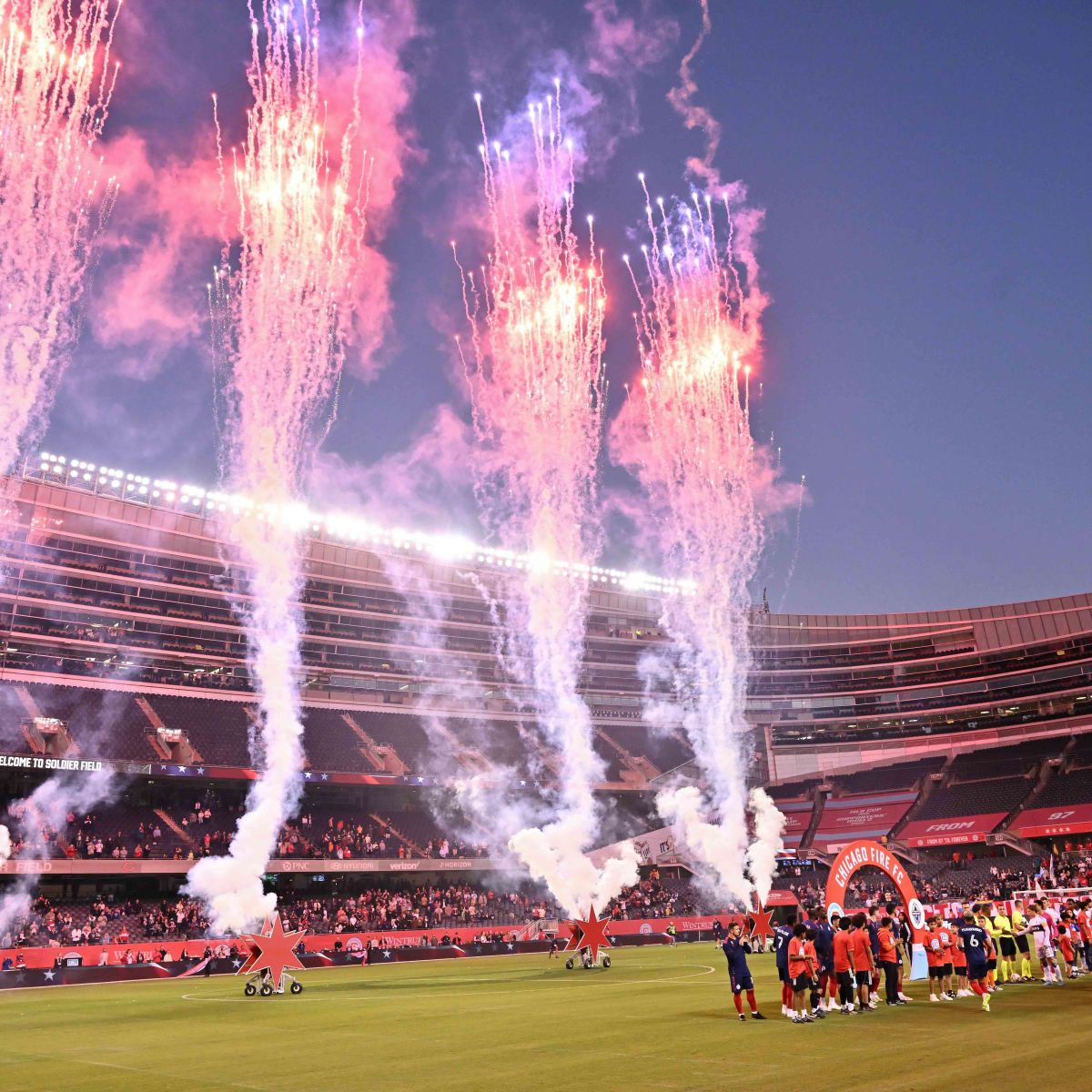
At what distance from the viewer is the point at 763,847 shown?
2008 inches

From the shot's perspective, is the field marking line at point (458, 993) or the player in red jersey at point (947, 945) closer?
the player in red jersey at point (947, 945)

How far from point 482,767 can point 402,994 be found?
44.0 meters

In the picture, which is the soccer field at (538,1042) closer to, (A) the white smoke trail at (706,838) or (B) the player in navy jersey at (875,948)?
(B) the player in navy jersey at (875,948)

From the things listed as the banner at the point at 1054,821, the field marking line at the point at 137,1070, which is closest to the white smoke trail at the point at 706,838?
the banner at the point at 1054,821

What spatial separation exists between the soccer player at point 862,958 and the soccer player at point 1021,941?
6318 millimetres

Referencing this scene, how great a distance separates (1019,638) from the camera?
91.6 m

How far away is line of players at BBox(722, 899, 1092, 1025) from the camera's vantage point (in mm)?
18734

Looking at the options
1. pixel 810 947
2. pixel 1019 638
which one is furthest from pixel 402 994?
pixel 1019 638

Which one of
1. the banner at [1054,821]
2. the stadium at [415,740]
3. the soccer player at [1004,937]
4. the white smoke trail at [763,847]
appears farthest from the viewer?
the banner at [1054,821]

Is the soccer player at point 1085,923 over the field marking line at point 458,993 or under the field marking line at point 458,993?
over

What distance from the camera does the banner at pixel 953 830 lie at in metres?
68.2

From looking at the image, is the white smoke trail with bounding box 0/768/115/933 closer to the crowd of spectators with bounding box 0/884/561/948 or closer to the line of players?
the crowd of spectators with bounding box 0/884/561/948

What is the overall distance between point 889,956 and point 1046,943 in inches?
218

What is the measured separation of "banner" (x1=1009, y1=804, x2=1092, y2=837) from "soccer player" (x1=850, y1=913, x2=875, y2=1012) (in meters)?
51.1
